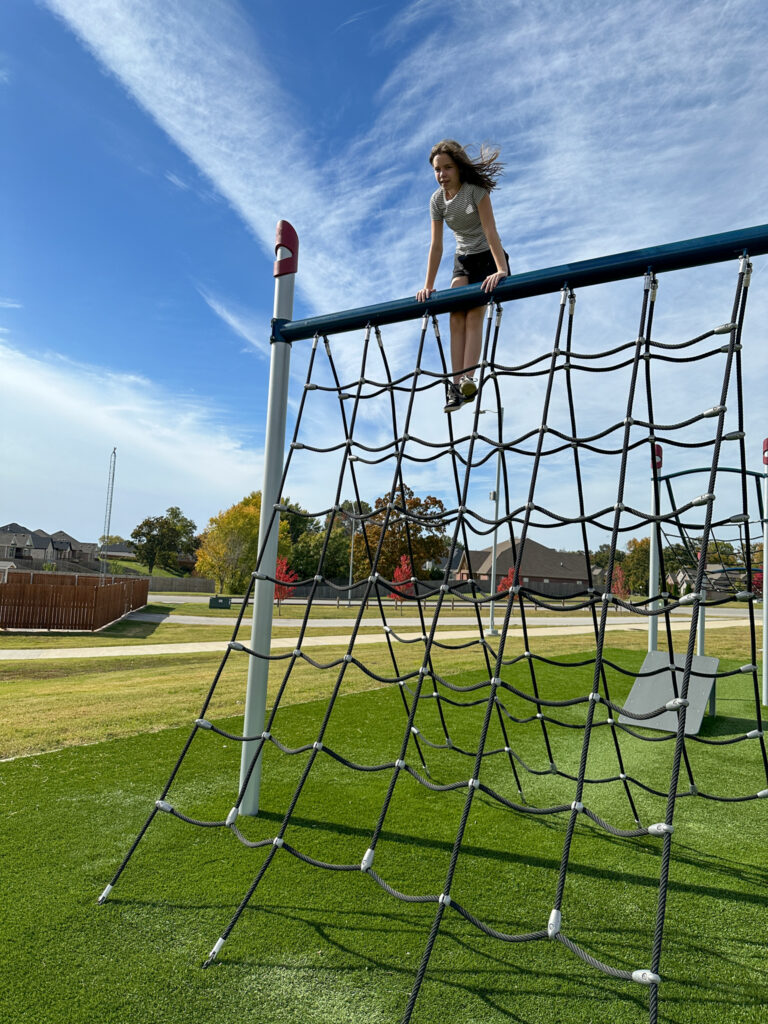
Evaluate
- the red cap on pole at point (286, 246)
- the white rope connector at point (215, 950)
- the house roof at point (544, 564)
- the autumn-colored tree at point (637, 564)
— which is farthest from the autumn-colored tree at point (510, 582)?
the autumn-colored tree at point (637, 564)

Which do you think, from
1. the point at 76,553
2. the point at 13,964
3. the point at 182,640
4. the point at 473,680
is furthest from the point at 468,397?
the point at 76,553

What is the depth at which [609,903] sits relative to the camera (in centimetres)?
253

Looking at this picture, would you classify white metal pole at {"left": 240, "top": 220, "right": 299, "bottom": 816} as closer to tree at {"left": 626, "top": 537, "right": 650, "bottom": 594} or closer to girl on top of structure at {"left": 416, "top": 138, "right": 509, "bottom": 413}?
girl on top of structure at {"left": 416, "top": 138, "right": 509, "bottom": 413}

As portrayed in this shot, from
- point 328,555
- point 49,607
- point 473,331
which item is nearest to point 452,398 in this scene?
point 473,331

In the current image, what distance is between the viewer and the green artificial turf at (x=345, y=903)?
1896mm

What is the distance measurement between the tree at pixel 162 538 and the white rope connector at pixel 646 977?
7148cm

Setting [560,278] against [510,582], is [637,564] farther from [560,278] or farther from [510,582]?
[560,278]

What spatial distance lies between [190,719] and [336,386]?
3.29 meters

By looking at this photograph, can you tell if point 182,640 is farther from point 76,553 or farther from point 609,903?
point 76,553

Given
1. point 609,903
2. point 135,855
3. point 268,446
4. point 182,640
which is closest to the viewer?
point 609,903

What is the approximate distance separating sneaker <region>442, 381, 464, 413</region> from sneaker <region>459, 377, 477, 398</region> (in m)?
0.05

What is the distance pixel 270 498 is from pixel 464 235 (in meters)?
1.73

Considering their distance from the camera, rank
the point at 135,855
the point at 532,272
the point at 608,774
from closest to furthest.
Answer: the point at 135,855 < the point at 532,272 < the point at 608,774

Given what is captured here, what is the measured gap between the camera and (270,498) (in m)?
3.38
